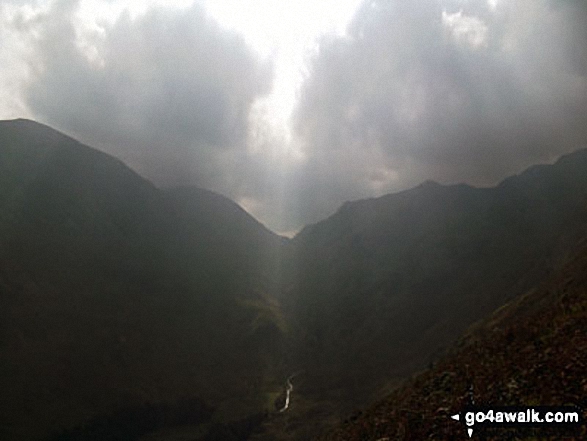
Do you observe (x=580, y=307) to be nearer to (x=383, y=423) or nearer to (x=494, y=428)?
(x=383, y=423)

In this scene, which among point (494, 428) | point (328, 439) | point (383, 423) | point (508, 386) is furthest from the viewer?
point (328, 439)

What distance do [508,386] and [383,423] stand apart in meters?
7.58

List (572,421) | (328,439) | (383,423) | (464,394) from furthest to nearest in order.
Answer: (328,439), (383,423), (464,394), (572,421)

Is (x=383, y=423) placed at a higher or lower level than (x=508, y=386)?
lower

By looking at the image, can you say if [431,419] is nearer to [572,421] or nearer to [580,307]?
[572,421]

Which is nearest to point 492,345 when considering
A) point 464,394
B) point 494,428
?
point 464,394

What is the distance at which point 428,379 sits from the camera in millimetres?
31547

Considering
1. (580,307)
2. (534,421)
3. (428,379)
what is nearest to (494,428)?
(534,421)

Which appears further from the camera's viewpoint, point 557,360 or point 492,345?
point 492,345

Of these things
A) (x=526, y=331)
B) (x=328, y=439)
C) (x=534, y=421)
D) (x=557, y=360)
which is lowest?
(x=328, y=439)

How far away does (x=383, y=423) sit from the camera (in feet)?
91.2

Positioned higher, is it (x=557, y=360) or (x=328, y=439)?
(x=557, y=360)

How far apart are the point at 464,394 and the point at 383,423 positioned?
197 inches

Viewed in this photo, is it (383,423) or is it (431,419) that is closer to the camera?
(431,419)
